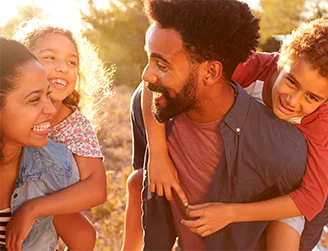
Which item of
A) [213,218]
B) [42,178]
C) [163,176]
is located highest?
[42,178]

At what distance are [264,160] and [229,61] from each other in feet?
1.59

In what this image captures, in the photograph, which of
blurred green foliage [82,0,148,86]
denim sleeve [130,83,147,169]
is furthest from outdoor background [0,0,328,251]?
denim sleeve [130,83,147,169]

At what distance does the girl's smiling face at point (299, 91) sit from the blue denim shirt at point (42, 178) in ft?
3.20

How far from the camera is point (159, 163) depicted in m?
2.86

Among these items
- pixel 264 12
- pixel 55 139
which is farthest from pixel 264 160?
pixel 264 12

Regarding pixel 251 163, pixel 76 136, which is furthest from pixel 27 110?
pixel 251 163

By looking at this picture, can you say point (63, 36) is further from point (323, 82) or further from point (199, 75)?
point (323, 82)

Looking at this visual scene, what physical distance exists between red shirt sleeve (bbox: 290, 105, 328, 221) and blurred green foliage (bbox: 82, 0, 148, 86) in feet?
27.6

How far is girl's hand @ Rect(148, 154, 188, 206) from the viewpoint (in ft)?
9.38

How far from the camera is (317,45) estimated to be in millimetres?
2576

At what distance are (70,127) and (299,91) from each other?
107 cm

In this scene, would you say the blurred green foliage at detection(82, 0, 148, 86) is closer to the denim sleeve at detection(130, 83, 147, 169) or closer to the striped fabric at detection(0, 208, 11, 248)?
the denim sleeve at detection(130, 83, 147, 169)

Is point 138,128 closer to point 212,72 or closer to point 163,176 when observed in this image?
point 163,176

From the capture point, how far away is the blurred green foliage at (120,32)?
11.3 meters
